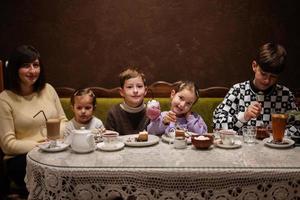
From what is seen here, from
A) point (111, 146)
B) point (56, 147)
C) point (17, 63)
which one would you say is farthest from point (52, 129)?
point (17, 63)

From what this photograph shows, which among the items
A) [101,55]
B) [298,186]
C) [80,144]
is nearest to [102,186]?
[80,144]

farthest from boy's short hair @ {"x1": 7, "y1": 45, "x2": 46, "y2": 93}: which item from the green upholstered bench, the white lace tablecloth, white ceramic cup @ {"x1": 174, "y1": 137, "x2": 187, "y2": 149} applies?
white ceramic cup @ {"x1": 174, "y1": 137, "x2": 187, "y2": 149}

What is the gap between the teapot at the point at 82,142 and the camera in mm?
2277

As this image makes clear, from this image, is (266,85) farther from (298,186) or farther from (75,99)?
(75,99)

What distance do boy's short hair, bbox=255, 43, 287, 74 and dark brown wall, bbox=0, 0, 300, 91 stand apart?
2.81 feet

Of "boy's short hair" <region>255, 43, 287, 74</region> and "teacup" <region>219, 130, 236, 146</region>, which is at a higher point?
"boy's short hair" <region>255, 43, 287, 74</region>

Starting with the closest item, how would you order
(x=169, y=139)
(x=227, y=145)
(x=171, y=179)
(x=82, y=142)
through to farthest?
(x=171, y=179) → (x=82, y=142) → (x=227, y=145) → (x=169, y=139)

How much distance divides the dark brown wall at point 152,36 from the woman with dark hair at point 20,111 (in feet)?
2.26

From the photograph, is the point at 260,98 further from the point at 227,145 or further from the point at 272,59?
the point at 227,145

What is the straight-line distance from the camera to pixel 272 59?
290cm

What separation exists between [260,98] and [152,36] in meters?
1.20

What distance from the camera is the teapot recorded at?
2277 mm

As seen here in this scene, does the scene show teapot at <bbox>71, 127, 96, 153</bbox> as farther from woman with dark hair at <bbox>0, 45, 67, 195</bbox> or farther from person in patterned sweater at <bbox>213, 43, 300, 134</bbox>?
person in patterned sweater at <bbox>213, 43, 300, 134</bbox>

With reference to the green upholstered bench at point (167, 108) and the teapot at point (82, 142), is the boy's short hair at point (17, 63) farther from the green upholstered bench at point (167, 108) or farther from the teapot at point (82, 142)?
the teapot at point (82, 142)
